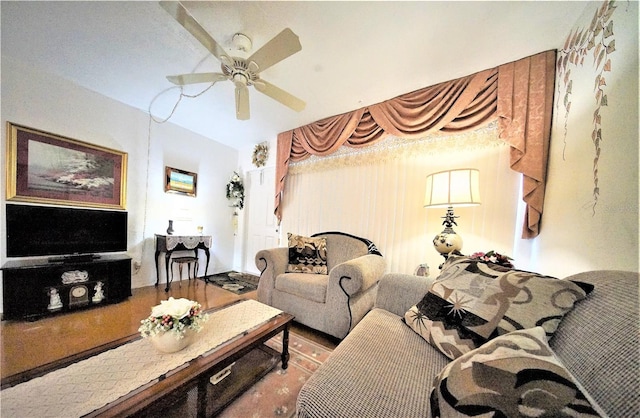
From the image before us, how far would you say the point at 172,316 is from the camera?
92 centimetres

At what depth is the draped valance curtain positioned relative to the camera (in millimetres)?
1471

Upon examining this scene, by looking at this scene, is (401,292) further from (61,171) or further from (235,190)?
(61,171)

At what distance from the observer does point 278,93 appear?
66.6 inches

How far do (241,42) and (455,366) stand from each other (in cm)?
220

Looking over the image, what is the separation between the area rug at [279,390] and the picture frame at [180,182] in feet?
8.90

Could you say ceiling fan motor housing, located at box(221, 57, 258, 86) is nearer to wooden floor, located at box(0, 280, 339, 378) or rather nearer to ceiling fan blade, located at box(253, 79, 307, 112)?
ceiling fan blade, located at box(253, 79, 307, 112)

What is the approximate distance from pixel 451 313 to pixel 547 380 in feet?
1.49

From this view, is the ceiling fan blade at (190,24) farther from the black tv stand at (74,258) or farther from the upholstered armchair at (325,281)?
the black tv stand at (74,258)

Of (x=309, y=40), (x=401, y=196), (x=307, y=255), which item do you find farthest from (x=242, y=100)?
(x=401, y=196)

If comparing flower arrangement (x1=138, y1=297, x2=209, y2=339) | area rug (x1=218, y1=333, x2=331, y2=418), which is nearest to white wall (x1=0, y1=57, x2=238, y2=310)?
flower arrangement (x1=138, y1=297, x2=209, y2=339)

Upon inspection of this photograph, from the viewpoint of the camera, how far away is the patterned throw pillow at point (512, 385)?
1.29ft

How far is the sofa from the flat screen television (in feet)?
9.52

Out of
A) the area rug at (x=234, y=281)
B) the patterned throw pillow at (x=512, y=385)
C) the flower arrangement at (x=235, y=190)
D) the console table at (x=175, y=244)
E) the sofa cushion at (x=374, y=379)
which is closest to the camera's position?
the patterned throw pillow at (x=512, y=385)

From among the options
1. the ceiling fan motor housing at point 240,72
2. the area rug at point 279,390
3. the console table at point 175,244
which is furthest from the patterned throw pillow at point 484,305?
the console table at point 175,244
